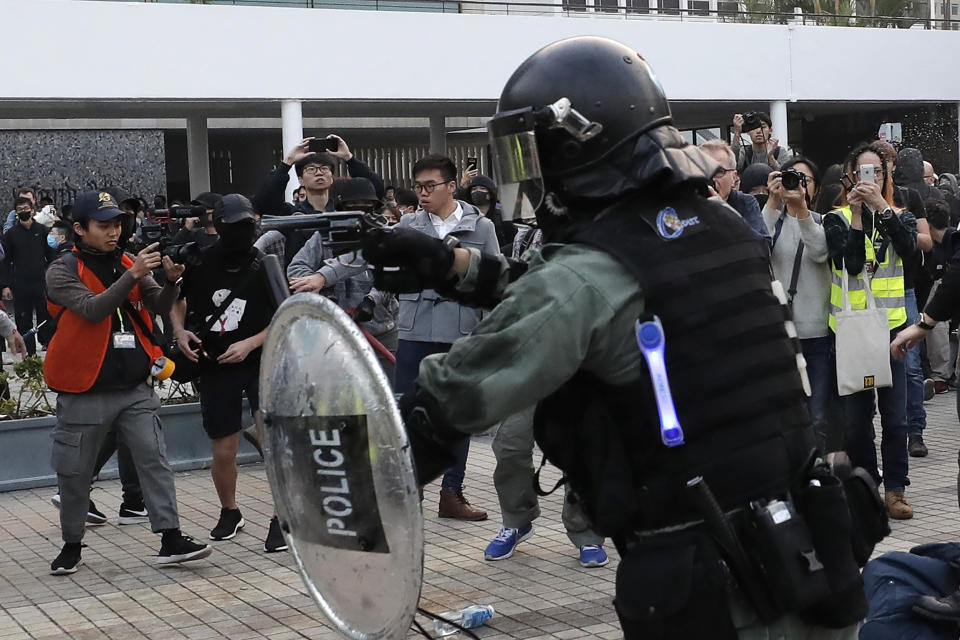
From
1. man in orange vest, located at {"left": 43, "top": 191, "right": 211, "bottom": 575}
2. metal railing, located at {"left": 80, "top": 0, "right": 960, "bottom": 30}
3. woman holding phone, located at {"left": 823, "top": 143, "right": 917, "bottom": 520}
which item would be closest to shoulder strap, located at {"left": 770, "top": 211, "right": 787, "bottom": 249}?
woman holding phone, located at {"left": 823, "top": 143, "right": 917, "bottom": 520}

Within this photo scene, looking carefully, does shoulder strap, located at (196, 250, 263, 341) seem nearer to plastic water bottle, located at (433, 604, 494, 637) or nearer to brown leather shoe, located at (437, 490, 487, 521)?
brown leather shoe, located at (437, 490, 487, 521)

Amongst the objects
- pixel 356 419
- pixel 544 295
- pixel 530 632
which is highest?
pixel 544 295

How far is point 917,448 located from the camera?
28.6ft

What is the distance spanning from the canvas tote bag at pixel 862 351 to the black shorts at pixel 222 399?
10.7 feet

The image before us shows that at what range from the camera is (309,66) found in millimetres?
21469

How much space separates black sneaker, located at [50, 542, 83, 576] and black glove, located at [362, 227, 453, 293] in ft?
14.6

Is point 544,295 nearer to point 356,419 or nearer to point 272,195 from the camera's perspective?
point 356,419

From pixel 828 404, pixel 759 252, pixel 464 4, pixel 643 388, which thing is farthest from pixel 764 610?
pixel 464 4

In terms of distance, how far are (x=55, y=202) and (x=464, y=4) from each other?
10.7 metres

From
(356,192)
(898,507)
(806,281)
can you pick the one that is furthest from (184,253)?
(898,507)

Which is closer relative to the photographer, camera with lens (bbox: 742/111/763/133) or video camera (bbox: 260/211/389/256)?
video camera (bbox: 260/211/389/256)

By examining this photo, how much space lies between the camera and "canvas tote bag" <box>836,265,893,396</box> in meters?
6.80

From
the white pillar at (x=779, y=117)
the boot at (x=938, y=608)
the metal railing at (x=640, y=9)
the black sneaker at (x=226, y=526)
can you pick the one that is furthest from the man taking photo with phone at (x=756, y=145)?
the white pillar at (x=779, y=117)

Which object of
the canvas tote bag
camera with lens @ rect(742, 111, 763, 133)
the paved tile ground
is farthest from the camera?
camera with lens @ rect(742, 111, 763, 133)
